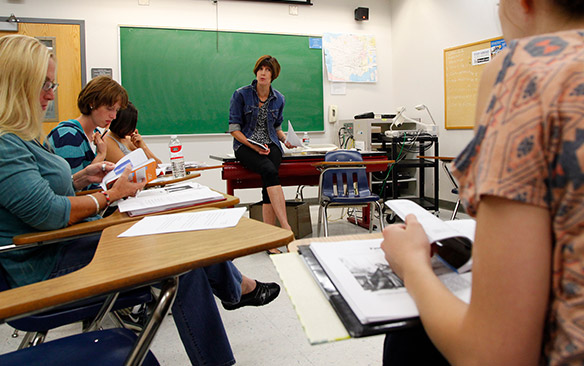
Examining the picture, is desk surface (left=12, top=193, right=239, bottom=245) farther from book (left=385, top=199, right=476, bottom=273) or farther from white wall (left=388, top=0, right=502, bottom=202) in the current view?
white wall (left=388, top=0, right=502, bottom=202)

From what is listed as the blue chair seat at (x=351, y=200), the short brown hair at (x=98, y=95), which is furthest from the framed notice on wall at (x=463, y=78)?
the short brown hair at (x=98, y=95)

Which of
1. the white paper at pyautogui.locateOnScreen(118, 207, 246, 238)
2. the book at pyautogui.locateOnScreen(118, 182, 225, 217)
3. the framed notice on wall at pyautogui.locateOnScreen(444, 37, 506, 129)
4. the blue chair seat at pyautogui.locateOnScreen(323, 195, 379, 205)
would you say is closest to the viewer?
the white paper at pyautogui.locateOnScreen(118, 207, 246, 238)

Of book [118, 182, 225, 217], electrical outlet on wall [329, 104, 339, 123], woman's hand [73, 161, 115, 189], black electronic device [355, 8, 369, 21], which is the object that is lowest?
book [118, 182, 225, 217]

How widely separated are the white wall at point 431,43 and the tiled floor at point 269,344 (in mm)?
2923

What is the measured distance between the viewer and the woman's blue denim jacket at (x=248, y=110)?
315 centimetres

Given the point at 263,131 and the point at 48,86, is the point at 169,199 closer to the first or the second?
the point at 48,86

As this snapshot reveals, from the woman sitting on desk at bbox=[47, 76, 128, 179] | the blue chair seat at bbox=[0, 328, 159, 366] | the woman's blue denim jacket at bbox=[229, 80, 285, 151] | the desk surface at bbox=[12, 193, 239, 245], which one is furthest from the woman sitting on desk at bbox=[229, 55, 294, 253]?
the blue chair seat at bbox=[0, 328, 159, 366]

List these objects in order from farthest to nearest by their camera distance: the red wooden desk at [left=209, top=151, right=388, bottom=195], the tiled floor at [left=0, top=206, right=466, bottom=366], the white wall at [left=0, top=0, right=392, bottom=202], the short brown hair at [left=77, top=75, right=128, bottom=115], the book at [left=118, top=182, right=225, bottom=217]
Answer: the white wall at [left=0, top=0, right=392, bottom=202]
the red wooden desk at [left=209, top=151, right=388, bottom=195]
the short brown hair at [left=77, top=75, right=128, bottom=115]
the tiled floor at [left=0, top=206, right=466, bottom=366]
the book at [left=118, top=182, right=225, bottom=217]

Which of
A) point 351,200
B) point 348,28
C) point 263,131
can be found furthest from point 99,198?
point 348,28

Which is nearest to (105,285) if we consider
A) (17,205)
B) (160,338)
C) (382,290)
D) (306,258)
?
(306,258)

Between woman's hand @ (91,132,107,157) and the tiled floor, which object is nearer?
the tiled floor

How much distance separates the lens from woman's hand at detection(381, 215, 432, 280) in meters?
0.52

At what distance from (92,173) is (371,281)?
56.2 inches

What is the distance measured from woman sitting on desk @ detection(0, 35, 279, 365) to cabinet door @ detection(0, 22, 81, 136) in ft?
11.4
